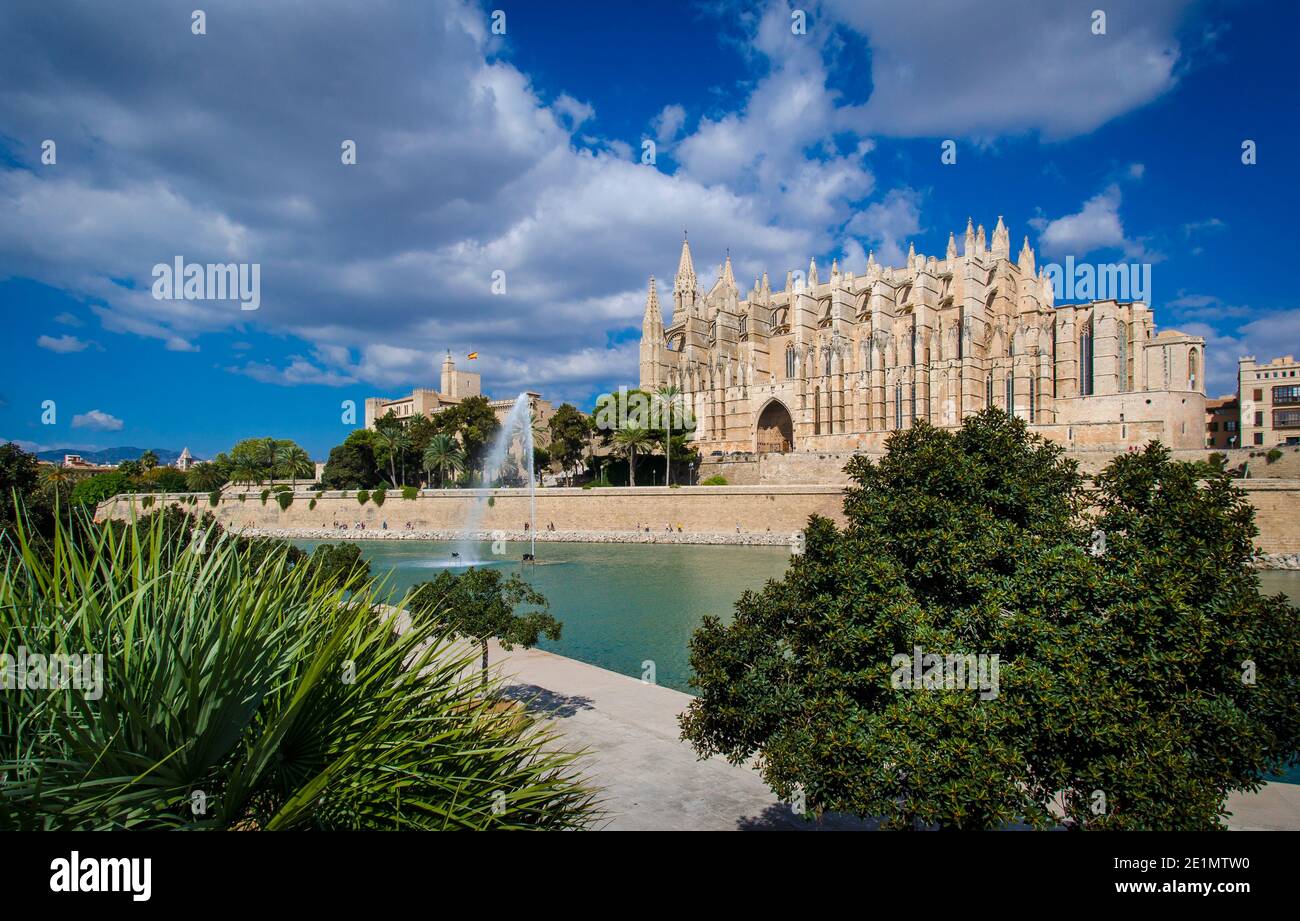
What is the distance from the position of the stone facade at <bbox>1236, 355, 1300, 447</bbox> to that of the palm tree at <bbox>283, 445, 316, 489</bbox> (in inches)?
3063

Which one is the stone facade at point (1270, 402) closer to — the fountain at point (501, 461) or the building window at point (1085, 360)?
the building window at point (1085, 360)

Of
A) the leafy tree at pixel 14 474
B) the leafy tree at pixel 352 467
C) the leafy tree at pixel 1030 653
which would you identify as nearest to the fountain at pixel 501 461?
the leafy tree at pixel 352 467

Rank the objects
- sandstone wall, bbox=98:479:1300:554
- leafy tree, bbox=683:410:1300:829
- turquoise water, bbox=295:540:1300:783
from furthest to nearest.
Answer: sandstone wall, bbox=98:479:1300:554
turquoise water, bbox=295:540:1300:783
leafy tree, bbox=683:410:1300:829

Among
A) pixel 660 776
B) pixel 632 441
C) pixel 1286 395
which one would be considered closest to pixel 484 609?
pixel 660 776

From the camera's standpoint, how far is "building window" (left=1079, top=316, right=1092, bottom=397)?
Answer: 44.7 meters

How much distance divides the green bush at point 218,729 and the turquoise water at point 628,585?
7.18 feet

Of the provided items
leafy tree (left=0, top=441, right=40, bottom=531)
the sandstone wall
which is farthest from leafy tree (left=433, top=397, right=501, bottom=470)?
leafy tree (left=0, top=441, right=40, bottom=531)

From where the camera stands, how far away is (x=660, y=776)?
768cm

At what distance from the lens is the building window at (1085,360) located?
44719mm

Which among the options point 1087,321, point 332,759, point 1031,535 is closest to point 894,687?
point 1031,535

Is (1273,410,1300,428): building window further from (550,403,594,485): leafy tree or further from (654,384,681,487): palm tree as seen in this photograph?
(550,403,594,485): leafy tree

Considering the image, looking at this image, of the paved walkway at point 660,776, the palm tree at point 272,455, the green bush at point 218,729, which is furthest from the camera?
the palm tree at point 272,455

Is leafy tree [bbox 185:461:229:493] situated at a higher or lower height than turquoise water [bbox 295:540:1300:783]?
higher
